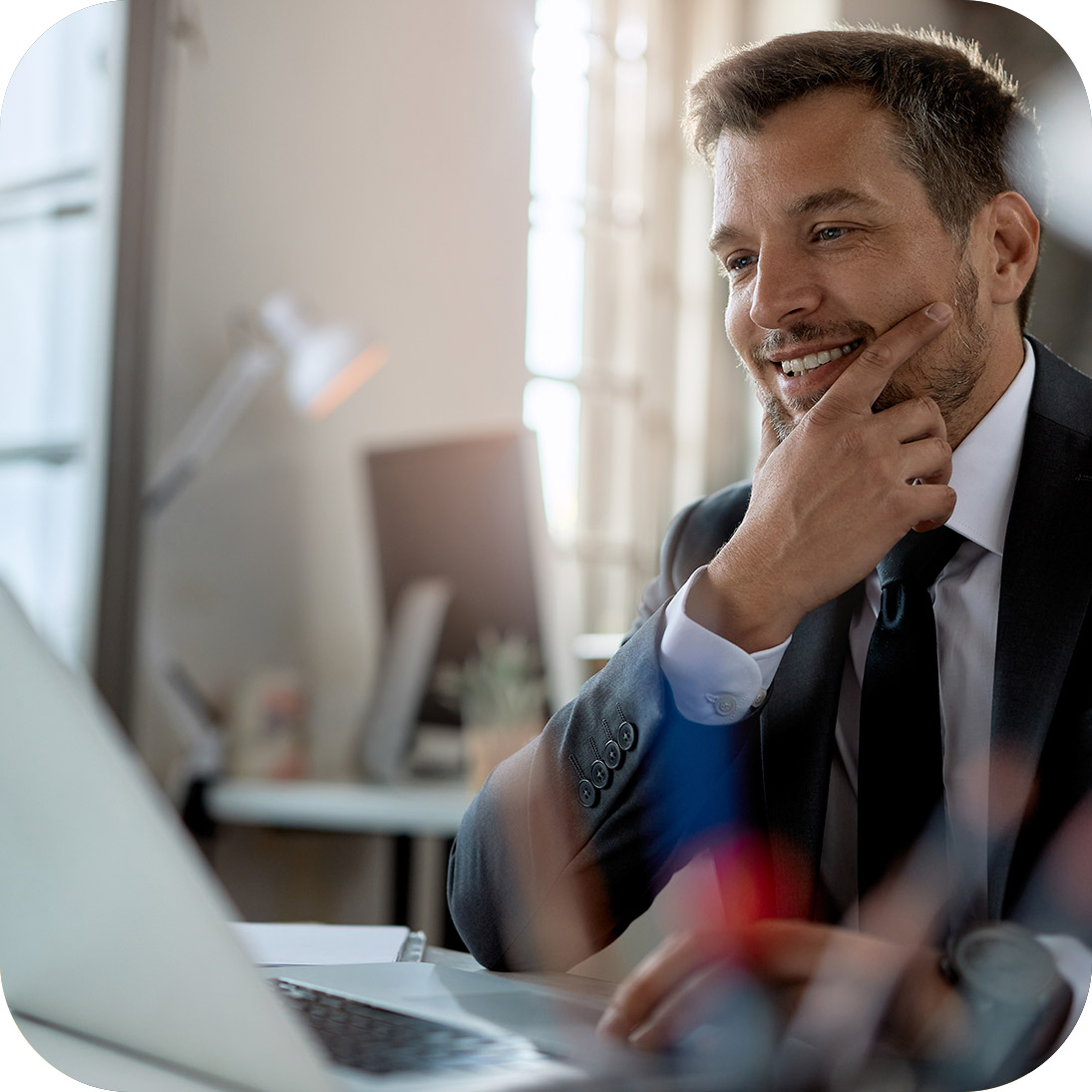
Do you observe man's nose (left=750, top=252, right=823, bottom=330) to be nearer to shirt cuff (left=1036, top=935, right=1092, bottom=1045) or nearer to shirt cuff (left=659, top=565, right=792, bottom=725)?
shirt cuff (left=659, top=565, right=792, bottom=725)

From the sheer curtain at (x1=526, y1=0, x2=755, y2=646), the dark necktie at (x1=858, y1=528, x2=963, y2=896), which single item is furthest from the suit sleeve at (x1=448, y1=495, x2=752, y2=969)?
the sheer curtain at (x1=526, y1=0, x2=755, y2=646)

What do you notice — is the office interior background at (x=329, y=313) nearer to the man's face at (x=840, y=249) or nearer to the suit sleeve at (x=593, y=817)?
the man's face at (x=840, y=249)

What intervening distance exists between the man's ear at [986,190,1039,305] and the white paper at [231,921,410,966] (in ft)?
2.54

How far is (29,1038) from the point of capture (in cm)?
61

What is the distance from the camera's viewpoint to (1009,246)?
114cm

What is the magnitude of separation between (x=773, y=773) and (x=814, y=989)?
1.29 feet

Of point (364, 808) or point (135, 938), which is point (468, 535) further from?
point (135, 938)

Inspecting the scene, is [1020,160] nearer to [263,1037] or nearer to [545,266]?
[263,1037]

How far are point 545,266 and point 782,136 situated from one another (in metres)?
2.68

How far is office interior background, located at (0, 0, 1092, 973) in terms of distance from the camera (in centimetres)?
274

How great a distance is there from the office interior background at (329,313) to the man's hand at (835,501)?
168 centimetres

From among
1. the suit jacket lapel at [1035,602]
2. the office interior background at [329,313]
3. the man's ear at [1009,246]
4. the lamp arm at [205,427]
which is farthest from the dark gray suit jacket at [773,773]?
the lamp arm at [205,427]

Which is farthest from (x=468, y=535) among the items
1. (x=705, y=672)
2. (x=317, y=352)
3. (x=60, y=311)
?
(x=705, y=672)

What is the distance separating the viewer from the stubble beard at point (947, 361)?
3.47 feet
